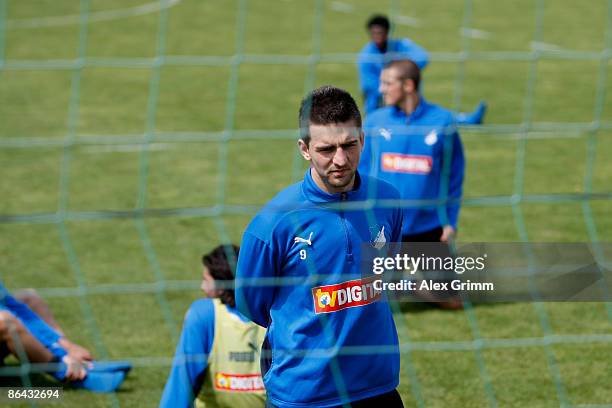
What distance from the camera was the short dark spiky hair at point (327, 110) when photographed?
3946mm

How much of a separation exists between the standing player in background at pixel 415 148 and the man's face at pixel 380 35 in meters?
3.55

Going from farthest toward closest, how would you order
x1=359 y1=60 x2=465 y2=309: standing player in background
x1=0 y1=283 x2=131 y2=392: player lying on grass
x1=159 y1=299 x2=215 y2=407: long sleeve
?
x1=359 y1=60 x2=465 y2=309: standing player in background
x1=0 y1=283 x2=131 y2=392: player lying on grass
x1=159 y1=299 x2=215 y2=407: long sleeve

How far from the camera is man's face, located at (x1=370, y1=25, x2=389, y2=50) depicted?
35.1 ft

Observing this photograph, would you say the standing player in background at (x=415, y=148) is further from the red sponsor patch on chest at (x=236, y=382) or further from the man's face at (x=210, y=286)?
the red sponsor patch on chest at (x=236, y=382)

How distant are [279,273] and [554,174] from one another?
758 cm

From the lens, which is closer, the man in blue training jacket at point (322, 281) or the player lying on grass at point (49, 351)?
the man in blue training jacket at point (322, 281)

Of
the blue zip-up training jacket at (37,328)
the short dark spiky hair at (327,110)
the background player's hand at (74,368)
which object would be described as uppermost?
the short dark spiky hair at (327,110)

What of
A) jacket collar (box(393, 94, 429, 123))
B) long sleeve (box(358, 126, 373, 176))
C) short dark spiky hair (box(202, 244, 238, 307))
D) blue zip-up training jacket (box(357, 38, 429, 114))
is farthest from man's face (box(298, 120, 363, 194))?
blue zip-up training jacket (box(357, 38, 429, 114))

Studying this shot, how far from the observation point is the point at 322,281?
3.93m

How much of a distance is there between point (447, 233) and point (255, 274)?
341 cm

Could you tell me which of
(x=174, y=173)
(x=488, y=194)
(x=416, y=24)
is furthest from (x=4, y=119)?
(x=416, y=24)

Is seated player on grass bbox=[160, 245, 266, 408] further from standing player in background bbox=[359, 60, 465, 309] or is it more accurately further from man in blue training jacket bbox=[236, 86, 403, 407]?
standing player in background bbox=[359, 60, 465, 309]

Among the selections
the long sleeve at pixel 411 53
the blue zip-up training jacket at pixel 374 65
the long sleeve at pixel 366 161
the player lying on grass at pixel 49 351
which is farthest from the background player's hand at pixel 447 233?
the blue zip-up training jacket at pixel 374 65

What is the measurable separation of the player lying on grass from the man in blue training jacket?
2287 millimetres
